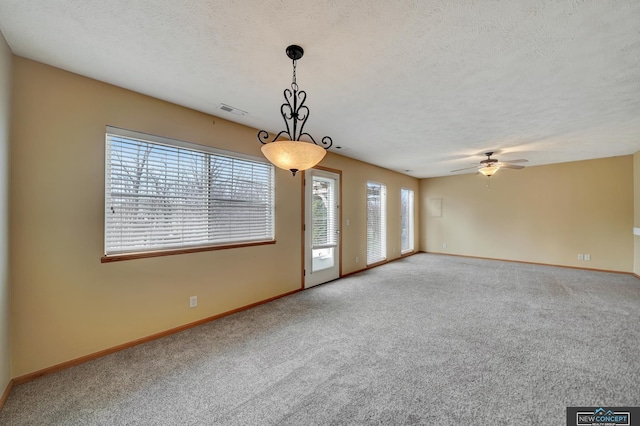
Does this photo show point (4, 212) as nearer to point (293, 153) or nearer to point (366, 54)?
point (293, 153)

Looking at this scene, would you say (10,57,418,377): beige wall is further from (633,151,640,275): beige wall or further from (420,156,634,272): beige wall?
(633,151,640,275): beige wall

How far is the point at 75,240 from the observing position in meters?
2.18

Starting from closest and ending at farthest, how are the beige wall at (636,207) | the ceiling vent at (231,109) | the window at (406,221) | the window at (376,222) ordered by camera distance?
1. the ceiling vent at (231,109)
2. the beige wall at (636,207)
3. the window at (376,222)
4. the window at (406,221)

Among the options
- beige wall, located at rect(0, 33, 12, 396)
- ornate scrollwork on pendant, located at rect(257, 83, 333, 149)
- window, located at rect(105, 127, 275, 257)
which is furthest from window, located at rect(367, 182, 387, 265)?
beige wall, located at rect(0, 33, 12, 396)

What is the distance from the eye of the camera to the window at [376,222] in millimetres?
5969

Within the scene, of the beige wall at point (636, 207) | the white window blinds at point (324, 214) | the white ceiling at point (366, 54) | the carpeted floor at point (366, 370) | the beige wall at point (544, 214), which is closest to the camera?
the white ceiling at point (366, 54)

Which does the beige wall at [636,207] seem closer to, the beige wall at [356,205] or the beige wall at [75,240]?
the beige wall at [356,205]

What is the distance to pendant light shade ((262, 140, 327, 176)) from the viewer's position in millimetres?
A: 1667

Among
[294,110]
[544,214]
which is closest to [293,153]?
[294,110]

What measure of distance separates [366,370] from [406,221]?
6.25 m

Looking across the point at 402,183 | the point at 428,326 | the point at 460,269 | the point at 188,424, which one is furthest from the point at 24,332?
the point at 402,183

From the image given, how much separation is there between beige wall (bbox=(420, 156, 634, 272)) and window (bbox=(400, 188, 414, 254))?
2.38ft

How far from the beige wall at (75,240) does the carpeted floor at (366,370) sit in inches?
11.2

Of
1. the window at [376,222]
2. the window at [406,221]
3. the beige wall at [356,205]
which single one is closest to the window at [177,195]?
the beige wall at [356,205]
